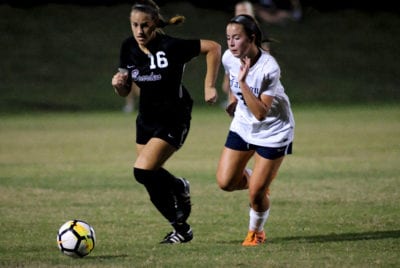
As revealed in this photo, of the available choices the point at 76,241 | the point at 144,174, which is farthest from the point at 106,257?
the point at 144,174

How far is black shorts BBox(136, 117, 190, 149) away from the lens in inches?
336

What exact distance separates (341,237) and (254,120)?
1.30m

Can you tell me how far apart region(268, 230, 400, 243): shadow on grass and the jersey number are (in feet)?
5.87

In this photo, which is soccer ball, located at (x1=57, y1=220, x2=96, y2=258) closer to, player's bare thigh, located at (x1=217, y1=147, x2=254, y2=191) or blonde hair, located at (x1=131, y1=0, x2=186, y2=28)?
player's bare thigh, located at (x1=217, y1=147, x2=254, y2=191)

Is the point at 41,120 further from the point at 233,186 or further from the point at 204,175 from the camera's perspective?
the point at 233,186

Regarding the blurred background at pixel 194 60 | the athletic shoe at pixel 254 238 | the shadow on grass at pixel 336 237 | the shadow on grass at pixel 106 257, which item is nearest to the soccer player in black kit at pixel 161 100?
the athletic shoe at pixel 254 238

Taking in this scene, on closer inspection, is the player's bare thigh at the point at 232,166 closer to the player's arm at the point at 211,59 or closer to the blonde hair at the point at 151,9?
the player's arm at the point at 211,59

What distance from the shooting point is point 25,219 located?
9.91 meters

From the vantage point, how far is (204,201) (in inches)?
444

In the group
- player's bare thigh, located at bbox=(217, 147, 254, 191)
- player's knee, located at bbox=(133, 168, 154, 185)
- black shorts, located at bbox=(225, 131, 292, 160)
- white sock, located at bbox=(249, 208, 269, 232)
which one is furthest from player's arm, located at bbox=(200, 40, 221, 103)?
white sock, located at bbox=(249, 208, 269, 232)

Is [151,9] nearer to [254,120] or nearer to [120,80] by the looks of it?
[120,80]

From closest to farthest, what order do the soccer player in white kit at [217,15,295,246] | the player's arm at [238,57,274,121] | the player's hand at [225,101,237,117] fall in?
the player's arm at [238,57,274,121]
the soccer player in white kit at [217,15,295,246]
the player's hand at [225,101,237,117]

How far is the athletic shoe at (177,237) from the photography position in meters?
8.55

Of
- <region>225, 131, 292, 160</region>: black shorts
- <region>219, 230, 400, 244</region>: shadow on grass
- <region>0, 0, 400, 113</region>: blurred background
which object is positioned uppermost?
<region>225, 131, 292, 160</region>: black shorts
